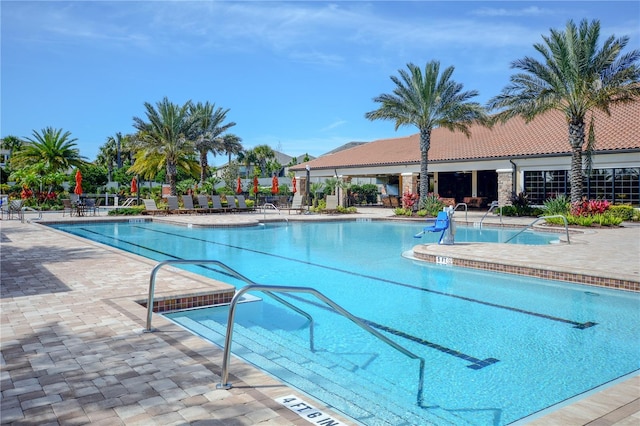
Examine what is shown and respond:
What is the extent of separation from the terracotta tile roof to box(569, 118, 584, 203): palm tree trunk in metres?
4.32

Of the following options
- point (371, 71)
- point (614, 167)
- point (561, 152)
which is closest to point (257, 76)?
point (371, 71)

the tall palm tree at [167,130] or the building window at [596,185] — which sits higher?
the tall palm tree at [167,130]

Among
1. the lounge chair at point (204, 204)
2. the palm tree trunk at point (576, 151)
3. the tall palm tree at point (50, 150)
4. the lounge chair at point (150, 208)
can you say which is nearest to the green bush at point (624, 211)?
the palm tree trunk at point (576, 151)

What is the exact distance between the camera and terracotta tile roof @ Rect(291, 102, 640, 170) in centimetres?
2477

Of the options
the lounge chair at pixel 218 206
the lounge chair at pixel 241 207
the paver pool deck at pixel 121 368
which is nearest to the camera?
the paver pool deck at pixel 121 368

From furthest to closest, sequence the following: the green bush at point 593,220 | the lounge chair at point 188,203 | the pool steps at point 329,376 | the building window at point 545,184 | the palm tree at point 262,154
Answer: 1. the palm tree at point 262,154
2. the lounge chair at point 188,203
3. the building window at point 545,184
4. the green bush at point 593,220
5. the pool steps at point 329,376

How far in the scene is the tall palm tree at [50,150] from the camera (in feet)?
140

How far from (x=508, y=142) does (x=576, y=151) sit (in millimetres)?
9465

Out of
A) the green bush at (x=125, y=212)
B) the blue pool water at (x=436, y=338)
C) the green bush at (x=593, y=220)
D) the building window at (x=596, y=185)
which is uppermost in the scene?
the building window at (x=596, y=185)

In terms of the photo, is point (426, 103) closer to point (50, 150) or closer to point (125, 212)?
point (125, 212)

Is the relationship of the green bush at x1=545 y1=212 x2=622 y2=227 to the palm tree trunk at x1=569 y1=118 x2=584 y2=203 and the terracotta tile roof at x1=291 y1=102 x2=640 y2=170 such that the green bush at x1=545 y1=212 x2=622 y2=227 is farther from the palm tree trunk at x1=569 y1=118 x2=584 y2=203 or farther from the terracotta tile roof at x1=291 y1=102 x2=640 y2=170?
the terracotta tile roof at x1=291 y1=102 x2=640 y2=170

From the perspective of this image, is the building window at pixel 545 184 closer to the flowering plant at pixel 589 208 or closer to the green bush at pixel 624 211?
the green bush at pixel 624 211

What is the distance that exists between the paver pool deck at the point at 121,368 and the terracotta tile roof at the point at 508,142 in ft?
61.4

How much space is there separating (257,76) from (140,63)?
269 inches
